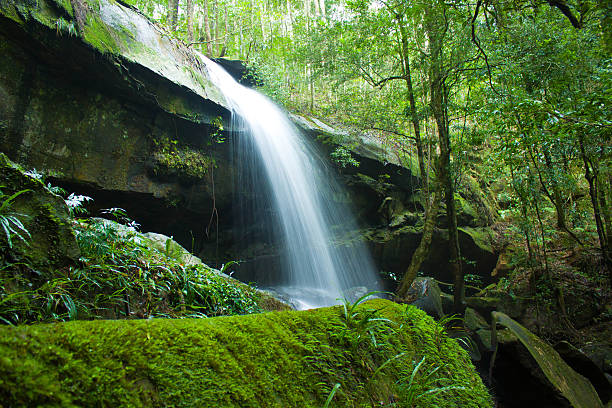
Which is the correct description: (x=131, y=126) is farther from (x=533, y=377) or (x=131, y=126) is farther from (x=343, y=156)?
(x=533, y=377)

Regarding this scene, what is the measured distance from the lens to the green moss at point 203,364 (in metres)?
0.75

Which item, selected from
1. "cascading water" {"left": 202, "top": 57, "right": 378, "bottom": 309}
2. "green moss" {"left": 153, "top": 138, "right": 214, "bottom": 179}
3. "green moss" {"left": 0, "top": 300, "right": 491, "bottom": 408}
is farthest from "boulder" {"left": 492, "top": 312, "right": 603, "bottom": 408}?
"green moss" {"left": 153, "top": 138, "right": 214, "bottom": 179}

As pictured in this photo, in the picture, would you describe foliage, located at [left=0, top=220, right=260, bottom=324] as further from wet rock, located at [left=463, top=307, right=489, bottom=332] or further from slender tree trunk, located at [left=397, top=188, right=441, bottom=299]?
wet rock, located at [left=463, top=307, right=489, bottom=332]

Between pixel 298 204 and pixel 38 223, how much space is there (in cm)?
835

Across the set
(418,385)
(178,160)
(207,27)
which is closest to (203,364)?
(418,385)

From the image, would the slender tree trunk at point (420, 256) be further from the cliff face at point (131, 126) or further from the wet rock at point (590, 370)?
the wet rock at point (590, 370)

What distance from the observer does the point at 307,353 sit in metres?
1.48

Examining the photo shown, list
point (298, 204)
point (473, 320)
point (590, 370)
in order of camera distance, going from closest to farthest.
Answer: point (590, 370), point (473, 320), point (298, 204)

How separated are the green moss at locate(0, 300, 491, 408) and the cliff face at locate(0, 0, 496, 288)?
6.63m

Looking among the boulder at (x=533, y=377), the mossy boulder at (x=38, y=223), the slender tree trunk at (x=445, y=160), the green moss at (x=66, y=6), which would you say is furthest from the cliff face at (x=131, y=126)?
the boulder at (x=533, y=377)

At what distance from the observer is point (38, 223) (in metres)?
2.53

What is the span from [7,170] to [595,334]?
10958 millimetres

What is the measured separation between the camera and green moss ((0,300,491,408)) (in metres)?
0.75

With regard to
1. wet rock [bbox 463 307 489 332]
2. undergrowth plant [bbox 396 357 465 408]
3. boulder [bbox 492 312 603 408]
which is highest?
undergrowth plant [bbox 396 357 465 408]
